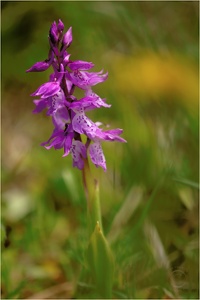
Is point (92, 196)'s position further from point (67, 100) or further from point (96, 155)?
point (67, 100)

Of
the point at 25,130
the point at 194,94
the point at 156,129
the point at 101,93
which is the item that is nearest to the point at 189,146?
the point at 156,129

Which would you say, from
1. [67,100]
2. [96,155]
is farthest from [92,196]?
[67,100]

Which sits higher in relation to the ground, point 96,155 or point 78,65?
point 78,65

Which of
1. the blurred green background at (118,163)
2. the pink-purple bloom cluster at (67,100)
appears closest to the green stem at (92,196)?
the pink-purple bloom cluster at (67,100)

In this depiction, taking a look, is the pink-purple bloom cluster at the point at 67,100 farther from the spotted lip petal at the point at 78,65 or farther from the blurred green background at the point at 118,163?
the blurred green background at the point at 118,163

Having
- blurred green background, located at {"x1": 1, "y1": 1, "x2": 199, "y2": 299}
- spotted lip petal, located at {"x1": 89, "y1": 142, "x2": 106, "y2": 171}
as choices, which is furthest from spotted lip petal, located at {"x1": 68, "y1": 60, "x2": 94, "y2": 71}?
blurred green background, located at {"x1": 1, "y1": 1, "x2": 199, "y2": 299}

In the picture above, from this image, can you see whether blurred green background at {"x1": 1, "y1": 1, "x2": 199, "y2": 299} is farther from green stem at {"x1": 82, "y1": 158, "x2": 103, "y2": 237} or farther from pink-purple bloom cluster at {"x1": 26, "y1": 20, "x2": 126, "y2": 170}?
pink-purple bloom cluster at {"x1": 26, "y1": 20, "x2": 126, "y2": 170}

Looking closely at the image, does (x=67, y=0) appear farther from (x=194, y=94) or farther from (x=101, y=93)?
(x=194, y=94)
